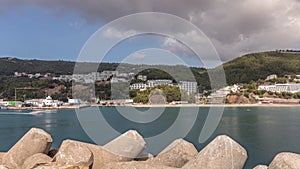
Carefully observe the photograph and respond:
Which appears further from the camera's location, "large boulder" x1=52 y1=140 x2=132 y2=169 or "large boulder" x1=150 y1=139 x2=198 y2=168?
"large boulder" x1=52 y1=140 x2=132 y2=169

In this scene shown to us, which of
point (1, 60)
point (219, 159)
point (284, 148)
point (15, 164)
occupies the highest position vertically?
point (1, 60)

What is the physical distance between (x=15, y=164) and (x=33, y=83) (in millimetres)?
145403

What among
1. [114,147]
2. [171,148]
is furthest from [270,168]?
[114,147]

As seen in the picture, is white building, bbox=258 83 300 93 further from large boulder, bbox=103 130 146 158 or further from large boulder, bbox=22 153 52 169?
large boulder, bbox=22 153 52 169

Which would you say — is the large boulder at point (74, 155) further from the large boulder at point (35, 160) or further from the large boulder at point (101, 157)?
the large boulder at point (35, 160)

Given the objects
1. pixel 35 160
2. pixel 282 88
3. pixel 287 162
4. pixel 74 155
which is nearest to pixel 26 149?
pixel 35 160

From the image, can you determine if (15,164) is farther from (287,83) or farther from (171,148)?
(287,83)

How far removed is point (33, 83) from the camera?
147 metres

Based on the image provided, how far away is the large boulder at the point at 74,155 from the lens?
764 cm

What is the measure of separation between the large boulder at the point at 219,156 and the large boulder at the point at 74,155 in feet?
7.68

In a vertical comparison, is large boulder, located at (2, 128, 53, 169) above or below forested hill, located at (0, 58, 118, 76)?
below

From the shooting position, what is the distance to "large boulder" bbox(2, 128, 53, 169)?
909 centimetres

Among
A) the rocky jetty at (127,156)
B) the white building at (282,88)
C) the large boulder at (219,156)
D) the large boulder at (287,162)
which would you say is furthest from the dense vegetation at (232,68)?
the large boulder at (287,162)

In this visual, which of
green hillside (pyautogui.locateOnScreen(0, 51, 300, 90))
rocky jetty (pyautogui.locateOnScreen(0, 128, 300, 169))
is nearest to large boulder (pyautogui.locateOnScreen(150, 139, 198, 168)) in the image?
rocky jetty (pyautogui.locateOnScreen(0, 128, 300, 169))
